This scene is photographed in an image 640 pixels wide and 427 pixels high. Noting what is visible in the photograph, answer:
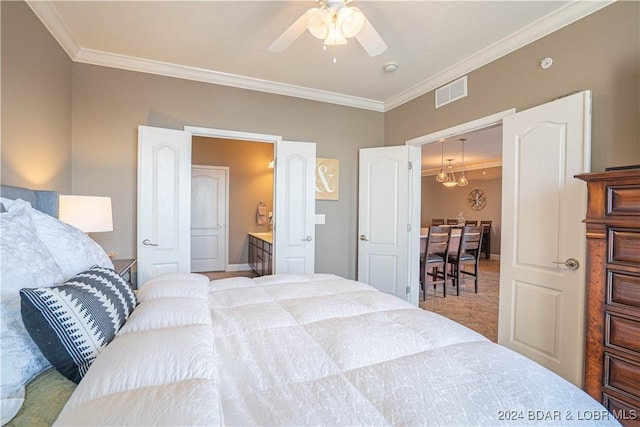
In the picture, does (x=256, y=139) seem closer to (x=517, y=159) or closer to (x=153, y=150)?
(x=153, y=150)

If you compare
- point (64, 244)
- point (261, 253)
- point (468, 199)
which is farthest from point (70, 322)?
point (468, 199)

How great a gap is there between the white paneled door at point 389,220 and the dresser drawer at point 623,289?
2.04m

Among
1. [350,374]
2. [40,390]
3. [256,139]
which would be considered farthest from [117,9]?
[350,374]

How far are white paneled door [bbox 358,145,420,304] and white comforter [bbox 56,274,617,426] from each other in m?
2.22

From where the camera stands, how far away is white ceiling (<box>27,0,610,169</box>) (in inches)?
82.0

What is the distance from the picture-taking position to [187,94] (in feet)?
10.1

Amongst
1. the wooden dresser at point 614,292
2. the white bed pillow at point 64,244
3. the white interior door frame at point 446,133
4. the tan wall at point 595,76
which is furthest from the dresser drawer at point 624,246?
the white bed pillow at point 64,244

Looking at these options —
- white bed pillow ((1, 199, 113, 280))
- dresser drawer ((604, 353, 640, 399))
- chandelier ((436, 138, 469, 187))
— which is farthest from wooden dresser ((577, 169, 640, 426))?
chandelier ((436, 138, 469, 187))

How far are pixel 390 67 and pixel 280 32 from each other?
1.15 metres

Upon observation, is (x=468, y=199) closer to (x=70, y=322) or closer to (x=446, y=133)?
(x=446, y=133)

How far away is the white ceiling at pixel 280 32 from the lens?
2084 millimetres

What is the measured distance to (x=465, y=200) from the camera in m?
9.08

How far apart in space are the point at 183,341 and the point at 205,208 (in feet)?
17.4

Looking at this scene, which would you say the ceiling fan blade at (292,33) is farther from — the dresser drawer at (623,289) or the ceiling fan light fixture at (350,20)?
the dresser drawer at (623,289)
